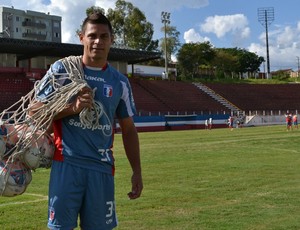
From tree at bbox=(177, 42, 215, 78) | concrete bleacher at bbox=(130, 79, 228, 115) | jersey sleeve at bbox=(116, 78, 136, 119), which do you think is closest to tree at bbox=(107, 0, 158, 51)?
tree at bbox=(177, 42, 215, 78)

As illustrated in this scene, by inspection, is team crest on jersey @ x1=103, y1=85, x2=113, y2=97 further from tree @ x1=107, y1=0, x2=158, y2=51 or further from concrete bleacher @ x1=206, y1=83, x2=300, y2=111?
tree @ x1=107, y1=0, x2=158, y2=51

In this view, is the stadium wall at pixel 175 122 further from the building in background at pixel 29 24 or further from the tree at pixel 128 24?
the building in background at pixel 29 24

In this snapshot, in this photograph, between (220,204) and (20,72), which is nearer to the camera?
(220,204)

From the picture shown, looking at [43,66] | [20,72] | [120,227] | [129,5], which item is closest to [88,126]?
[120,227]

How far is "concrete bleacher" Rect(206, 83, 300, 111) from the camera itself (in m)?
66.8

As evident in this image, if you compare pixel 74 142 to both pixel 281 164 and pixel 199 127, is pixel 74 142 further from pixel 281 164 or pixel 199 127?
pixel 199 127

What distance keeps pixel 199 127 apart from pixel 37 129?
52.7 meters

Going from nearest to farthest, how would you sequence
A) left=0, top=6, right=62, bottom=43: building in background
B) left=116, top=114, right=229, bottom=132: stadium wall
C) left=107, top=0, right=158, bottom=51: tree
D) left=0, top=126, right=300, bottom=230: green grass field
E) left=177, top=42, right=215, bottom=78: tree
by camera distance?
left=0, top=126, right=300, bottom=230: green grass field → left=116, top=114, right=229, bottom=132: stadium wall → left=107, top=0, right=158, bottom=51: tree → left=177, top=42, right=215, bottom=78: tree → left=0, top=6, right=62, bottom=43: building in background

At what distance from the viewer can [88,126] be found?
3.66 m

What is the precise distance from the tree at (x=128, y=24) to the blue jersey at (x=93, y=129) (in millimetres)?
79306

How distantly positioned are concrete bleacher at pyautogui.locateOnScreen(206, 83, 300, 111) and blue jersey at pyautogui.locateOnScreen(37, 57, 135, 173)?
61.8 m

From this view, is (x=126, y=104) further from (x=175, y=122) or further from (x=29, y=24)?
(x=29, y=24)

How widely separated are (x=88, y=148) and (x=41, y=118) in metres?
0.40

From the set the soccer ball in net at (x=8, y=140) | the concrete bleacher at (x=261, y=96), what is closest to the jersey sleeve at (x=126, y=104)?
the soccer ball in net at (x=8, y=140)
